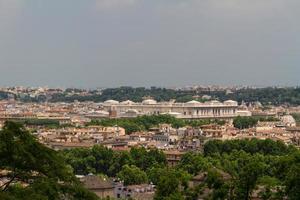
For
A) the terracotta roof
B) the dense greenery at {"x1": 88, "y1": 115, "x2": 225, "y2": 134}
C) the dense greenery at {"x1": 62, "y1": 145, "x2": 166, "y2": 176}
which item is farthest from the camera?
the dense greenery at {"x1": 88, "y1": 115, "x2": 225, "y2": 134}

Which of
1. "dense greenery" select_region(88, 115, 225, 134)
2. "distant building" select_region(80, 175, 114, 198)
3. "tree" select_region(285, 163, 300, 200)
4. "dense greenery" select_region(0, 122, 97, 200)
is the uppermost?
"dense greenery" select_region(0, 122, 97, 200)

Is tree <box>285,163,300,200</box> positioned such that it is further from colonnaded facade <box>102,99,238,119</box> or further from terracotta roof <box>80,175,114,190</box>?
colonnaded facade <box>102,99,238,119</box>

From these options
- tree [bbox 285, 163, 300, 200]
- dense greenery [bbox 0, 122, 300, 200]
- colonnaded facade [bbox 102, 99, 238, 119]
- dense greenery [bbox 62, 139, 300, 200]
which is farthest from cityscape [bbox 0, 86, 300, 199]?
tree [bbox 285, 163, 300, 200]

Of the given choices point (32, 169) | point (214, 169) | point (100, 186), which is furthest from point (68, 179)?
point (100, 186)

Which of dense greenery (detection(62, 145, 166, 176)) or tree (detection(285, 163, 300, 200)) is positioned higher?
tree (detection(285, 163, 300, 200))

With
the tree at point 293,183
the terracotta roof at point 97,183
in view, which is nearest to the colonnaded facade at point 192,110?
the terracotta roof at point 97,183

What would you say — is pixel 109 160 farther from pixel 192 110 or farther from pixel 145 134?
pixel 192 110

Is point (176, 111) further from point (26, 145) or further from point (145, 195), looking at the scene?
point (26, 145)

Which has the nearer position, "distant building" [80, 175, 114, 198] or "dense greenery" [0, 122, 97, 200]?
"dense greenery" [0, 122, 97, 200]

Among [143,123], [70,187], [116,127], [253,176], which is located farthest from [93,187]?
[143,123]
